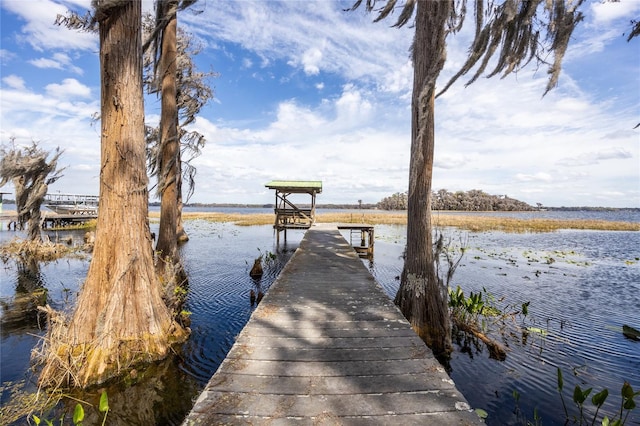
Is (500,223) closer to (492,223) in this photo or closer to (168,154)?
(492,223)

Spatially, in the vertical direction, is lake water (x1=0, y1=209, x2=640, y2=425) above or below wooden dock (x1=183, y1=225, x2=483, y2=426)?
below

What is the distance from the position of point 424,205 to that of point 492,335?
3725mm

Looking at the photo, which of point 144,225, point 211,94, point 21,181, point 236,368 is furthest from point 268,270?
point 21,181

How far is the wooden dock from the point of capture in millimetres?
2271

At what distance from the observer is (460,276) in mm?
12641

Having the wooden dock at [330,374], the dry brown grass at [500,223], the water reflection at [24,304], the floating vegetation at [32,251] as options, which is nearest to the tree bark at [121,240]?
the water reflection at [24,304]

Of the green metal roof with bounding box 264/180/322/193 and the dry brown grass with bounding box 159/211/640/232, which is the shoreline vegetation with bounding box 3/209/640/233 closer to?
the dry brown grass with bounding box 159/211/640/232

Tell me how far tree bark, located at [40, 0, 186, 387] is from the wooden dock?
1.99 metres

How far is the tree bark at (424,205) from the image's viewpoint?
576 centimetres

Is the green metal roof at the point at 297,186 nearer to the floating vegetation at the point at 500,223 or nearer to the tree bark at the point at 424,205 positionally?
the tree bark at the point at 424,205

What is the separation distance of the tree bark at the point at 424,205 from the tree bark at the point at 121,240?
4912 mm

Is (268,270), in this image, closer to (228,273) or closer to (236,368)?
(228,273)

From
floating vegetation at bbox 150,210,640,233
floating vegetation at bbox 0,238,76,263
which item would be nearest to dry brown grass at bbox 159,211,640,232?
floating vegetation at bbox 150,210,640,233

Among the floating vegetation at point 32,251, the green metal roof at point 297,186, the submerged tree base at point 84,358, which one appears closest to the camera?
the submerged tree base at point 84,358
